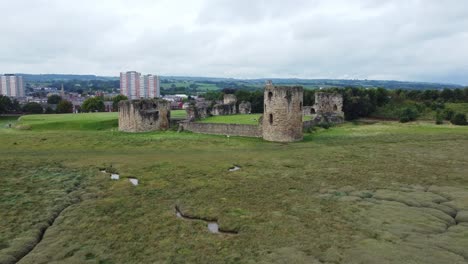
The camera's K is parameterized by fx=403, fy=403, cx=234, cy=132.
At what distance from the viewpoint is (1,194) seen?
17984 millimetres

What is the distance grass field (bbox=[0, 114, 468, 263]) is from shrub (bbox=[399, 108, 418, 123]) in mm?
21998

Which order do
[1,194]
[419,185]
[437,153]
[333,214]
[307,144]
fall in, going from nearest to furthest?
1. [333,214]
2. [1,194]
3. [419,185]
4. [437,153]
5. [307,144]

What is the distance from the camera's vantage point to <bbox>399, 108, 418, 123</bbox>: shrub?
175 ft

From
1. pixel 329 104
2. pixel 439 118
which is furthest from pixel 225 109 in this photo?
pixel 439 118

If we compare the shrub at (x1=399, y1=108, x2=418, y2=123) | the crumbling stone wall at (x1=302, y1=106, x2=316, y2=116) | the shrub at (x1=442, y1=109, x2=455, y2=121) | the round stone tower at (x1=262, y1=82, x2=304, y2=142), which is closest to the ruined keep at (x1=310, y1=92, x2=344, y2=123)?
the crumbling stone wall at (x1=302, y1=106, x2=316, y2=116)

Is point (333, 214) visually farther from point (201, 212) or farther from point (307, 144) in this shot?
point (307, 144)

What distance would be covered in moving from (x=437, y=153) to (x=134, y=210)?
2223 cm

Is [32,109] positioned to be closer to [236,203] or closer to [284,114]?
[284,114]

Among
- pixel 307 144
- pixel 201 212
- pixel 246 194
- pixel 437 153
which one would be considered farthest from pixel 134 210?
pixel 437 153

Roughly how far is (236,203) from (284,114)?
1846 centimetres

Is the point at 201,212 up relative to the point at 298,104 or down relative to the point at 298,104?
down

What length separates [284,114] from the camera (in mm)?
34531

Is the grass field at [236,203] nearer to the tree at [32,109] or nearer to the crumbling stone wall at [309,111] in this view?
the crumbling stone wall at [309,111]

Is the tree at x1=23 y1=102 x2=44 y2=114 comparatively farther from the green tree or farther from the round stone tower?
the green tree
